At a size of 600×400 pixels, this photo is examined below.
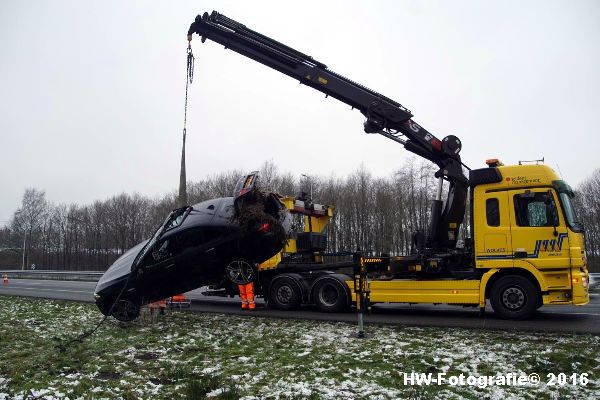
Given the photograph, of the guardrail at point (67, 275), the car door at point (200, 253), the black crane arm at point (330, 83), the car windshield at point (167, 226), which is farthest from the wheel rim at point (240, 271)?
the guardrail at point (67, 275)

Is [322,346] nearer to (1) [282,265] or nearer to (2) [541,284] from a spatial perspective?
(2) [541,284]

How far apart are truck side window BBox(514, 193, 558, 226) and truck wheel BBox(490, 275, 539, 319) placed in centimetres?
115

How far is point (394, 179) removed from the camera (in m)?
52.6

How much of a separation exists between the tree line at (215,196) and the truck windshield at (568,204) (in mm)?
13109

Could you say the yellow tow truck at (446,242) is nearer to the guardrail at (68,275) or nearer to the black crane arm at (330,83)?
the black crane arm at (330,83)

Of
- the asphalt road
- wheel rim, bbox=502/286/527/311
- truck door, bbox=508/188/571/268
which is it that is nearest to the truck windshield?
truck door, bbox=508/188/571/268

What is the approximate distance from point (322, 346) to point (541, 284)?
4870mm

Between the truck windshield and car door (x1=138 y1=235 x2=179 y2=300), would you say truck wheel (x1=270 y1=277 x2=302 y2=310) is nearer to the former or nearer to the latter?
car door (x1=138 y1=235 x2=179 y2=300)

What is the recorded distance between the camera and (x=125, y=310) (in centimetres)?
897

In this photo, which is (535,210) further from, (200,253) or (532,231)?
(200,253)

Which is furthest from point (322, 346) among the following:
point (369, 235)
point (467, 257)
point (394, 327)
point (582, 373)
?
point (369, 235)

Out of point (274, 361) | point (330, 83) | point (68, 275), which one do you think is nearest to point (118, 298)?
point (274, 361)

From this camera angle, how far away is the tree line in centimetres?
4650

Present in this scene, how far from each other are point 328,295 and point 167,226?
15.2ft
